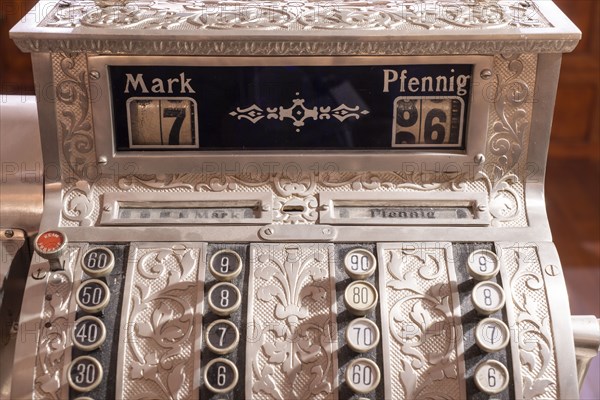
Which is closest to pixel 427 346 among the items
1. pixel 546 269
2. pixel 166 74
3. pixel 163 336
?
pixel 546 269

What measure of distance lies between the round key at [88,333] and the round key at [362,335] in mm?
466

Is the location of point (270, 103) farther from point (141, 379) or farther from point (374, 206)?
point (141, 379)

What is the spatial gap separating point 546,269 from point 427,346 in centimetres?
29

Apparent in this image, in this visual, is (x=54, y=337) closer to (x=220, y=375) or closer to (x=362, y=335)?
(x=220, y=375)

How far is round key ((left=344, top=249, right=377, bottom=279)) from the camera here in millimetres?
1591

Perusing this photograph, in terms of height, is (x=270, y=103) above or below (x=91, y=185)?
above

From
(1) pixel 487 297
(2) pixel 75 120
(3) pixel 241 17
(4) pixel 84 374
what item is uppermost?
(3) pixel 241 17

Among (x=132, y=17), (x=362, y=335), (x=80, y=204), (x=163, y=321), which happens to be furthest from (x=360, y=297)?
(x=132, y=17)

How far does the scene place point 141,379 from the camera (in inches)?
60.4

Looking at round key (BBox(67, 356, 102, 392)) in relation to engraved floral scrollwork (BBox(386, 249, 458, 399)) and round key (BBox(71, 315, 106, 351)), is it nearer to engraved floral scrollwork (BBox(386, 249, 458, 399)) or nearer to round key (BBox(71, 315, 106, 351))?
round key (BBox(71, 315, 106, 351))

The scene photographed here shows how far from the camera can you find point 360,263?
161 cm

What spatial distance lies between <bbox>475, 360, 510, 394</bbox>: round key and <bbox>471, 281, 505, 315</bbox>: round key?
99 millimetres

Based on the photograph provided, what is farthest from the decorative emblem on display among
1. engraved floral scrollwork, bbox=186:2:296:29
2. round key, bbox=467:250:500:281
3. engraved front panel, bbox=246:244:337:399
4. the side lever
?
the side lever

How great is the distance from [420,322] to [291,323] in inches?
9.7
